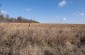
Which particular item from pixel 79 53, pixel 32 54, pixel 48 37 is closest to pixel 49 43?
pixel 48 37

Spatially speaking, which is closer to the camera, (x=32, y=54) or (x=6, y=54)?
(x=32, y=54)

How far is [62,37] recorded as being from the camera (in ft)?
26.6

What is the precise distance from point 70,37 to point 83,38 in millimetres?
939

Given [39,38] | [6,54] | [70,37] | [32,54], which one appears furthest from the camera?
[70,37]

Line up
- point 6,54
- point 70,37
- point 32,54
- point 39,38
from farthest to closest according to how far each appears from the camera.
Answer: point 70,37 < point 39,38 < point 6,54 < point 32,54

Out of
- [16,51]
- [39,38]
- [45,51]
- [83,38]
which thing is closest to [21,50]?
[16,51]

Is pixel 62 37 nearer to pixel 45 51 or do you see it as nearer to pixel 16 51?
pixel 45 51

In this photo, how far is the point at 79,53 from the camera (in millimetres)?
5969

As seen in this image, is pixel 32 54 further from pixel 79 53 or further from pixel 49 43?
pixel 49 43

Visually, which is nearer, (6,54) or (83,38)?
(6,54)

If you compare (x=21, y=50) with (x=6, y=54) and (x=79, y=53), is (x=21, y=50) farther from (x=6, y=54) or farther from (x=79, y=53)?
(x=79, y=53)

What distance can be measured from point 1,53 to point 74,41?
14.4 feet

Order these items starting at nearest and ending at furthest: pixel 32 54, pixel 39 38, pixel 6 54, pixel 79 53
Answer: pixel 32 54
pixel 6 54
pixel 79 53
pixel 39 38

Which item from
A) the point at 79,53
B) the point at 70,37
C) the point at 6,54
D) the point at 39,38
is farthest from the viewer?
the point at 70,37
